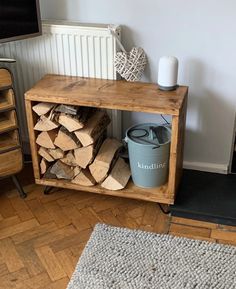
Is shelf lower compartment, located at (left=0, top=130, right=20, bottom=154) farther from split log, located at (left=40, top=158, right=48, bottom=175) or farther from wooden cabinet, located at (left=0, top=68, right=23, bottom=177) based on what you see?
split log, located at (left=40, top=158, right=48, bottom=175)

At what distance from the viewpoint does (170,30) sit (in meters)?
2.11

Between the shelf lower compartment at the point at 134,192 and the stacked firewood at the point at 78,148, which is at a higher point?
the stacked firewood at the point at 78,148

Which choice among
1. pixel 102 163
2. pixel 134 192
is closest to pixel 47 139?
pixel 102 163

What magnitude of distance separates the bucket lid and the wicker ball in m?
0.25

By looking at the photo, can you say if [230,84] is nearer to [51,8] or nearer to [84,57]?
[84,57]

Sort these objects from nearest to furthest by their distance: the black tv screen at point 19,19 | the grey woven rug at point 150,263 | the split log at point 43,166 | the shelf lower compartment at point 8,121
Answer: the grey woven rug at point 150,263
the black tv screen at point 19,19
the shelf lower compartment at point 8,121
the split log at point 43,166

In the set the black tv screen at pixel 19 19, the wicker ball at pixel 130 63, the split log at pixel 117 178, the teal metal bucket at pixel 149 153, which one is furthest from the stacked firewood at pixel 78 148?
the black tv screen at pixel 19 19

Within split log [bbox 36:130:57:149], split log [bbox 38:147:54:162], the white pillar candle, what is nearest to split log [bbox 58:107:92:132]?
split log [bbox 36:130:57:149]

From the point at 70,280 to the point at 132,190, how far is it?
0.56 metres

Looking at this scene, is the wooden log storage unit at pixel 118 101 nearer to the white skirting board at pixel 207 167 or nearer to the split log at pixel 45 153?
the split log at pixel 45 153

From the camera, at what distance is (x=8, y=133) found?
7.32 ft

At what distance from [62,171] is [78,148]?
0.17 meters

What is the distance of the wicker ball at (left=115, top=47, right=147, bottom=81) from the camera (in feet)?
6.89

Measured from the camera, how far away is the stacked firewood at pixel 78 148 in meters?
2.06
